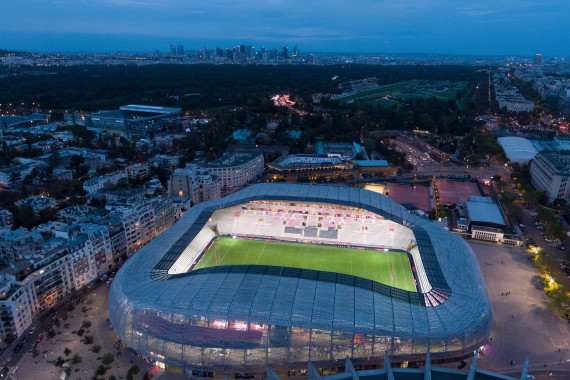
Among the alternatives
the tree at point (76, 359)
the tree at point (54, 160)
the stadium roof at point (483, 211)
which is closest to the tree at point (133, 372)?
the tree at point (76, 359)

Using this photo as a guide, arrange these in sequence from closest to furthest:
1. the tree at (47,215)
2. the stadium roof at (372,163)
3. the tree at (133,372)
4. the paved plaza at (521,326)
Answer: the tree at (133,372) < the paved plaza at (521,326) < the tree at (47,215) < the stadium roof at (372,163)

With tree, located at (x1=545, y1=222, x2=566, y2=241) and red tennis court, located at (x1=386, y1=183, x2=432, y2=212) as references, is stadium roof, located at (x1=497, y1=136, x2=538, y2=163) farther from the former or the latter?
tree, located at (x1=545, y1=222, x2=566, y2=241)

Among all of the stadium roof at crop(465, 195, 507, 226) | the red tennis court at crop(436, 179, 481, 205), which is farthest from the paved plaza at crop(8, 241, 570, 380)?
the red tennis court at crop(436, 179, 481, 205)

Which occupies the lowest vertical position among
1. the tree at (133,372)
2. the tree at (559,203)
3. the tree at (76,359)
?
the tree at (76,359)

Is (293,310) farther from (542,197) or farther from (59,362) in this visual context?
(542,197)

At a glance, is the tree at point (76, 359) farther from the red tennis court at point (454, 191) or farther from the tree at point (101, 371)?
the red tennis court at point (454, 191)

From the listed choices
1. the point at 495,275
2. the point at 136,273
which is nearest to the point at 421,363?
the point at 495,275
